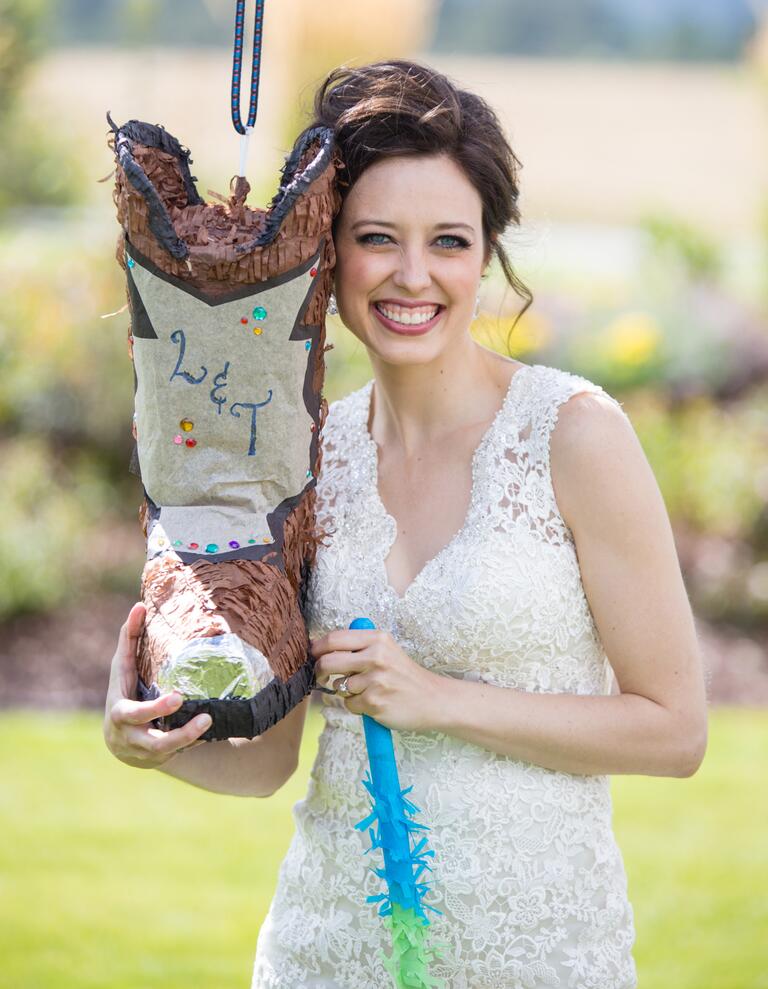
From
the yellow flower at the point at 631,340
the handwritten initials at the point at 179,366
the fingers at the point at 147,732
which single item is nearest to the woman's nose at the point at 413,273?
the handwritten initials at the point at 179,366

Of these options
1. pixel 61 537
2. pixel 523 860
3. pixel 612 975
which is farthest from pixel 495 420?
pixel 61 537

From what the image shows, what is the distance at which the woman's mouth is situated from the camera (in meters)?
2.18

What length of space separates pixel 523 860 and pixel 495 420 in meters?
0.71

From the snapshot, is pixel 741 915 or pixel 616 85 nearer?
pixel 741 915

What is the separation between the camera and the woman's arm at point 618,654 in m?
Answer: 2.11

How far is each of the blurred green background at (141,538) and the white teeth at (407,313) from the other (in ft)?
1.23

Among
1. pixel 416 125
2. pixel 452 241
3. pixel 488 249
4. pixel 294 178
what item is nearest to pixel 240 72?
pixel 294 178

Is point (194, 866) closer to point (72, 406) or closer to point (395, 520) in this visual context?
point (395, 520)

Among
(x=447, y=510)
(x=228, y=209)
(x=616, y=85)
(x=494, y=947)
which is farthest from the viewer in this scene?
(x=616, y=85)

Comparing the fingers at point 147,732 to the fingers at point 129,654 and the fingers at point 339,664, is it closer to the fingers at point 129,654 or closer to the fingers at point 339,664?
the fingers at point 129,654

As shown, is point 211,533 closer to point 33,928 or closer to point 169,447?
point 169,447

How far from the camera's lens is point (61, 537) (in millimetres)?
6738

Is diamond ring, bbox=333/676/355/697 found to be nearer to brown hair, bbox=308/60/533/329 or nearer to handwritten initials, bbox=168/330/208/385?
handwritten initials, bbox=168/330/208/385

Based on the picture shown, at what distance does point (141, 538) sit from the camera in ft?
23.6
